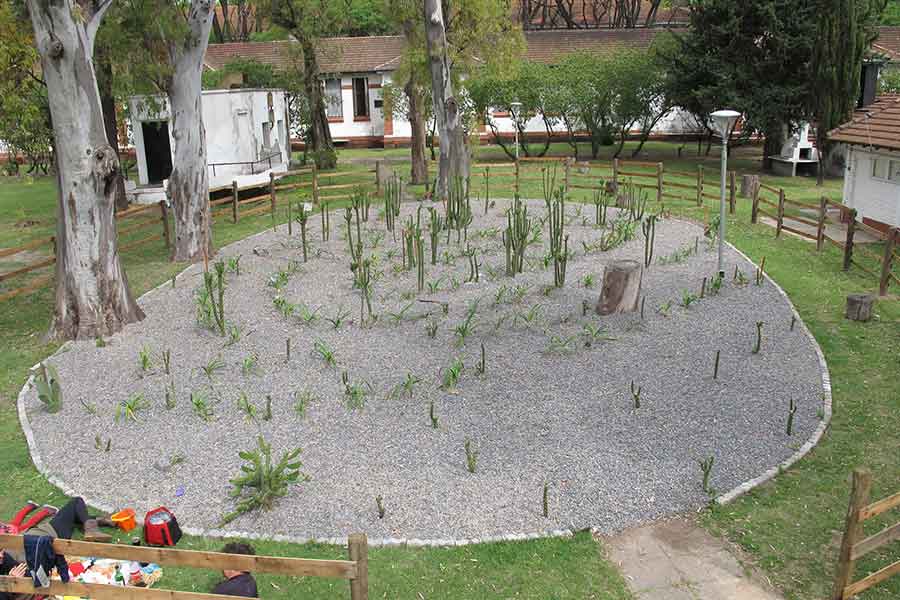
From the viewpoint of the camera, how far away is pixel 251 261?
13508 millimetres

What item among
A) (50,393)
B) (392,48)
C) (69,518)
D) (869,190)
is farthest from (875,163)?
(392,48)

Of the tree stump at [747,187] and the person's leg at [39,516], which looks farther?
the tree stump at [747,187]

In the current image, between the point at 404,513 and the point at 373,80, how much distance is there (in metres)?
33.3

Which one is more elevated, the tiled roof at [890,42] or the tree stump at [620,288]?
the tiled roof at [890,42]

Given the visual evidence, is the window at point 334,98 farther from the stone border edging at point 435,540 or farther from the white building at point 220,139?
the stone border edging at point 435,540

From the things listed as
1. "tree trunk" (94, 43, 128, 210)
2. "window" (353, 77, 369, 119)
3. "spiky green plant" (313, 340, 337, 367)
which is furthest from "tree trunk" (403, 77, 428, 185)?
"window" (353, 77, 369, 119)

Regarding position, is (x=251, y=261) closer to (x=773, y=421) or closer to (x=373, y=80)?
(x=773, y=421)

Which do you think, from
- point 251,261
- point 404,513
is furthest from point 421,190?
point 404,513

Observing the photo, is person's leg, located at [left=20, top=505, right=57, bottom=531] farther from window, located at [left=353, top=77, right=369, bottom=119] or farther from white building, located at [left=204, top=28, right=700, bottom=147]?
window, located at [left=353, top=77, right=369, bottom=119]

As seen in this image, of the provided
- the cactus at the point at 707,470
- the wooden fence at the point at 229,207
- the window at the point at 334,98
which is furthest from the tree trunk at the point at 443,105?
the window at the point at 334,98

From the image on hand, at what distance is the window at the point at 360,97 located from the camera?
37.3m

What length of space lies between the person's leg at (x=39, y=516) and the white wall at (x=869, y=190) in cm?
1546

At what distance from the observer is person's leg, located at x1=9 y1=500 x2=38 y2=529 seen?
5.90 metres

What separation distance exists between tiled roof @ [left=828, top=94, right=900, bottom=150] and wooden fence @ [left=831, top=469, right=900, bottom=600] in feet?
41.5
